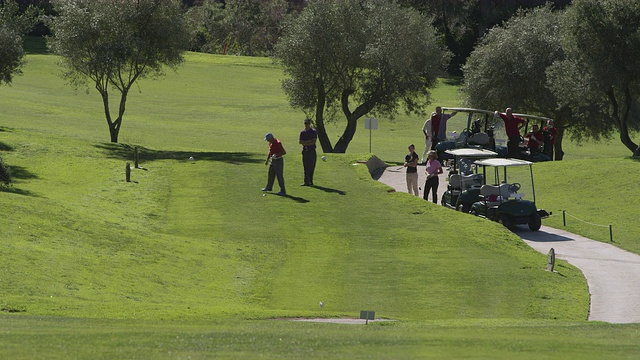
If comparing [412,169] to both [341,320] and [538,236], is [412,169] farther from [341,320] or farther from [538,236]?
[341,320]

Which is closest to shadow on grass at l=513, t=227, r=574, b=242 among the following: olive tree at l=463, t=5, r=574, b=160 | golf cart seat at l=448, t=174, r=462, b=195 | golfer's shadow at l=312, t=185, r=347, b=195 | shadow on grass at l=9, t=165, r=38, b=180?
golf cart seat at l=448, t=174, r=462, b=195

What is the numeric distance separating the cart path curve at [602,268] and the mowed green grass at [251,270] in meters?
0.48

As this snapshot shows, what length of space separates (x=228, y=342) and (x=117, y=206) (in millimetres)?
18459

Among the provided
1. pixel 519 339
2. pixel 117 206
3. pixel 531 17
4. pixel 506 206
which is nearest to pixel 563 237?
pixel 506 206

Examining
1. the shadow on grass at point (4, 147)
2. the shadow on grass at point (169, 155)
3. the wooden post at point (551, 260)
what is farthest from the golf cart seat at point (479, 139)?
the shadow on grass at point (4, 147)

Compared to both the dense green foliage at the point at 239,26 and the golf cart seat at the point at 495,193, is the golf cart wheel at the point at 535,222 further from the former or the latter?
the dense green foliage at the point at 239,26

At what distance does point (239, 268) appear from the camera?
2177cm

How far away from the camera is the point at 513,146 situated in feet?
124

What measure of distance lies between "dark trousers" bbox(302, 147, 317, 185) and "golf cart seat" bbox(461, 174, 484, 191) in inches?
201

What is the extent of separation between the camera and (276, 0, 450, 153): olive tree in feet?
162

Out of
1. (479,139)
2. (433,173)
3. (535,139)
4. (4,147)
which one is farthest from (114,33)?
(433,173)

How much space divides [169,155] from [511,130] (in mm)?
15797

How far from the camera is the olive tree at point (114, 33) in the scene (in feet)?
150

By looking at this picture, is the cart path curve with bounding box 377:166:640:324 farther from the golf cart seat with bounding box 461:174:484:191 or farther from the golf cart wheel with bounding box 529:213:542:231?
the golf cart seat with bounding box 461:174:484:191
